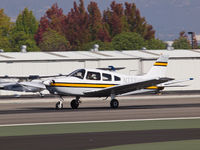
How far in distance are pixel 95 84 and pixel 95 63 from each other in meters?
30.0

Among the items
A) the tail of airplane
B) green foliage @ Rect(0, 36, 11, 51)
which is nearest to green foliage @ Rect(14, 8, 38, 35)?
green foliage @ Rect(0, 36, 11, 51)

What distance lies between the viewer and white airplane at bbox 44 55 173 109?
29172mm

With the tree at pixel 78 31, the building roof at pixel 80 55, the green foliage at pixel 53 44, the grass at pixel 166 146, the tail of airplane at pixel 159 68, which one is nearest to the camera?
the grass at pixel 166 146

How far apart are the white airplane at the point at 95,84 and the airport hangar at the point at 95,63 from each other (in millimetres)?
25869

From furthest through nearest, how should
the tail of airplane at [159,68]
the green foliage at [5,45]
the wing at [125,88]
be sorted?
the green foliage at [5,45]
the tail of airplane at [159,68]
the wing at [125,88]

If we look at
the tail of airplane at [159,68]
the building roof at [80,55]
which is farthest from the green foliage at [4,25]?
the tail of airplane at [159,68]

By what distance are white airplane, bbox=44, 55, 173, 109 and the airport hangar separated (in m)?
25.9

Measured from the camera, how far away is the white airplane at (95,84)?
29.2 metres

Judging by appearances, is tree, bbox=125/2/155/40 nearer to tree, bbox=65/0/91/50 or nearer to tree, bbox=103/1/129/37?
tree, bbox=103/1/129/37

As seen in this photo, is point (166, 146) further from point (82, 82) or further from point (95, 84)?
point (95, 84)

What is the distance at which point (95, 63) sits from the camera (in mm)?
59844

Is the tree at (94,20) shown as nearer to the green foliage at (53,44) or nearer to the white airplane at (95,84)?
the green foliage at (53,44)

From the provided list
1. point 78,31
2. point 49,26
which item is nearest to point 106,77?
point 78,31

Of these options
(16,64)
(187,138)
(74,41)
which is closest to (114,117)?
(187,138)
